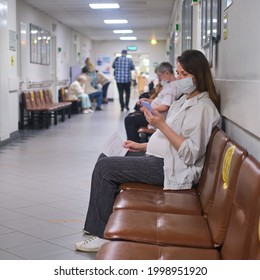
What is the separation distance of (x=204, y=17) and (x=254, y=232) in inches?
140

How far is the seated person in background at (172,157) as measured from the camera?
3.00 meters

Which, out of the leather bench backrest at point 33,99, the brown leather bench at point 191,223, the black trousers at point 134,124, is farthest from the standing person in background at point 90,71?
the brown leather bench at point 191,223

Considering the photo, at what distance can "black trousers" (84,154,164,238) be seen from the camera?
3.14m

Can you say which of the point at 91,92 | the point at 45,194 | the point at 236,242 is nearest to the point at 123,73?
the point at 91,92

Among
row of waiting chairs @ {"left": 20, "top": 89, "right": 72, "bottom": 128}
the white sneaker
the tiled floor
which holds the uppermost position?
row of waiting chairs @ {"left": 20, "top": 89, "right": 72, "bottom": 128}

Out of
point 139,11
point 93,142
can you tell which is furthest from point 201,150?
point 139,11

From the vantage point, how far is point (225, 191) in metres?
2.19

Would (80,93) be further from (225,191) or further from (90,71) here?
(225,191)

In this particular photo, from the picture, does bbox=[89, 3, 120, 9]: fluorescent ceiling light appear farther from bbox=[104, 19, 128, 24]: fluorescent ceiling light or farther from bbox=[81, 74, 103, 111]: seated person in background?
bbox=[81, 74, 103, 111]: seated person in background

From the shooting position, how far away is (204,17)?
191 inches

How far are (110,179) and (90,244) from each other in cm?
44

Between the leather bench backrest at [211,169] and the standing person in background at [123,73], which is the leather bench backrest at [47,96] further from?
the leather bench backrest at [211,169]

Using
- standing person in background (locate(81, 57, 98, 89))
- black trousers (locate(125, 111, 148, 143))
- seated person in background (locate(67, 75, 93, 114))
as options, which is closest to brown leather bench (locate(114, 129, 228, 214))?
black trousers (locate(125, 111, 148, 143))
